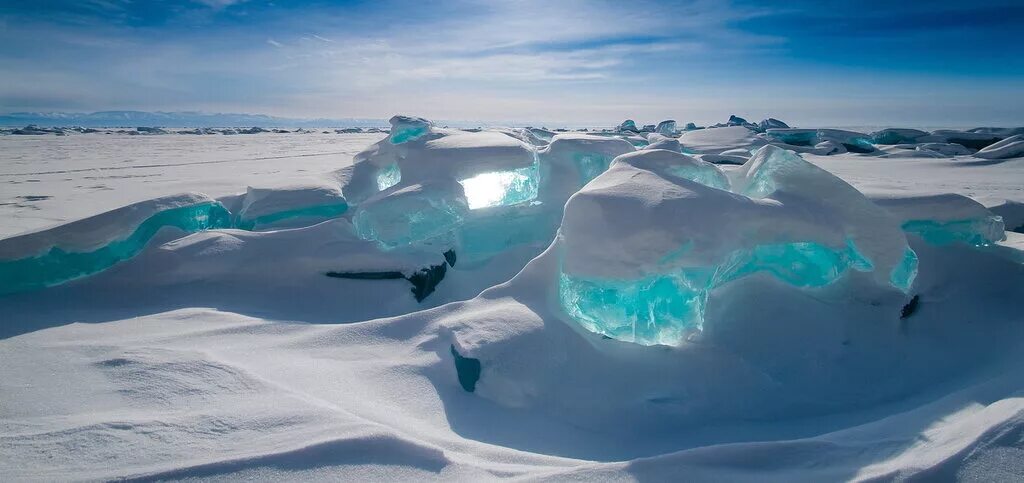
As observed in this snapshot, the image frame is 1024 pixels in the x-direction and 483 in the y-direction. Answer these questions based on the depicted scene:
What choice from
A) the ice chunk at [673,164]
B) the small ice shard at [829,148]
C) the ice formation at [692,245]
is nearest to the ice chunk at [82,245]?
the ice formation at [692,245]

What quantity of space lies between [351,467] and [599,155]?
378 centimetres

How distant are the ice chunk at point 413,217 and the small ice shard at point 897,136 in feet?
59.5

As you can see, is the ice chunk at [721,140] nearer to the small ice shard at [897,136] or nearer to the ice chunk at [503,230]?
the small ice shard at [897,136]

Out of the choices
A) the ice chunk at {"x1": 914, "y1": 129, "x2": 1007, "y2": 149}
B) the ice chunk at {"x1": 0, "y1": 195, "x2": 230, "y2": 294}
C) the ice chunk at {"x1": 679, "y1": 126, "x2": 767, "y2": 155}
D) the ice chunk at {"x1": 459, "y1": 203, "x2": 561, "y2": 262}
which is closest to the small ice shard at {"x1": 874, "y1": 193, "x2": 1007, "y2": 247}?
the ice chunk at {"x1": 459, "y1": 203, "x2": 561, "y2": 262}

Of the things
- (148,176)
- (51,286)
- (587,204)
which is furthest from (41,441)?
(148,176)

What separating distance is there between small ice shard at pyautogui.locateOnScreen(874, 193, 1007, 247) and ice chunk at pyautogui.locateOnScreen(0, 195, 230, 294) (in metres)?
5.14

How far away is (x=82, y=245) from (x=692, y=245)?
3.97m

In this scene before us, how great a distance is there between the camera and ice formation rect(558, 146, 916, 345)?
2.53 meters

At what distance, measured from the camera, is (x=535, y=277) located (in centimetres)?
304

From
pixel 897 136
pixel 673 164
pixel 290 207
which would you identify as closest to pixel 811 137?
pixel 897 136

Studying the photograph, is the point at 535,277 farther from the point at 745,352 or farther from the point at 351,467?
the point at 351,467

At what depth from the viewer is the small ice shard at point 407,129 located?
5328 millimetres

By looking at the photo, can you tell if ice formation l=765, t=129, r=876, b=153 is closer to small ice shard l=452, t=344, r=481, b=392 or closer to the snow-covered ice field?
the snow-covered ice field

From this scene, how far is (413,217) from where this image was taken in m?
3.96
